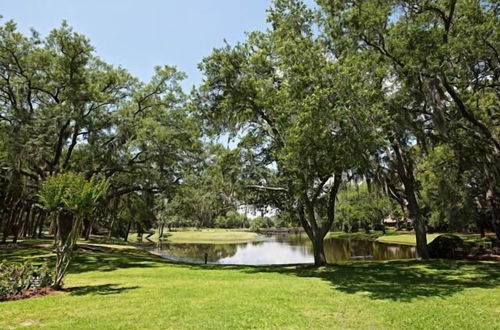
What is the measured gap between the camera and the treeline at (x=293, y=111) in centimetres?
1202

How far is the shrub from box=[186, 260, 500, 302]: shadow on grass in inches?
347

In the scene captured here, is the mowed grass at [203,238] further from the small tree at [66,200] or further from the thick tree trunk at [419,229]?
the small tree at [66,200]

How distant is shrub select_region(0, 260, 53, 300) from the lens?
29.9 feet

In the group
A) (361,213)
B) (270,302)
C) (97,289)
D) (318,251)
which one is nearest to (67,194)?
(97,289)

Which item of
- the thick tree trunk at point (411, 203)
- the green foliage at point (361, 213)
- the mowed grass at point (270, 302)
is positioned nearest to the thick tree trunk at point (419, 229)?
the thick tree trunk at point (411, 203)

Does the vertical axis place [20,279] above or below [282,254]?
above

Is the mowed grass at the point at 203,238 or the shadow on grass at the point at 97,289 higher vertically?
the mowed grass at the point at 203,238

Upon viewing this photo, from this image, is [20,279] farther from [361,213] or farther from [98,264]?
[361,213]

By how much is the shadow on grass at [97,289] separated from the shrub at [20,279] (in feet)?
2.85

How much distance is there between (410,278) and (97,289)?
10.7 meters

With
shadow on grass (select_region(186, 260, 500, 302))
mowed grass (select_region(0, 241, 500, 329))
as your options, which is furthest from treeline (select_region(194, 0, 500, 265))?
mowed grass (select_region(0, 241, 500, 329))

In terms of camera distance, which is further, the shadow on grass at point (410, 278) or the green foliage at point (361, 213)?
the green foliage at point (361, 213)

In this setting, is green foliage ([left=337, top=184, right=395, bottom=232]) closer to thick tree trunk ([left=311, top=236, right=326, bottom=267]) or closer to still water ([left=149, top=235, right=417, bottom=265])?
still water ([left=149, top=235, right=417, bottom=265])

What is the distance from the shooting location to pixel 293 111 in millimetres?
12422
